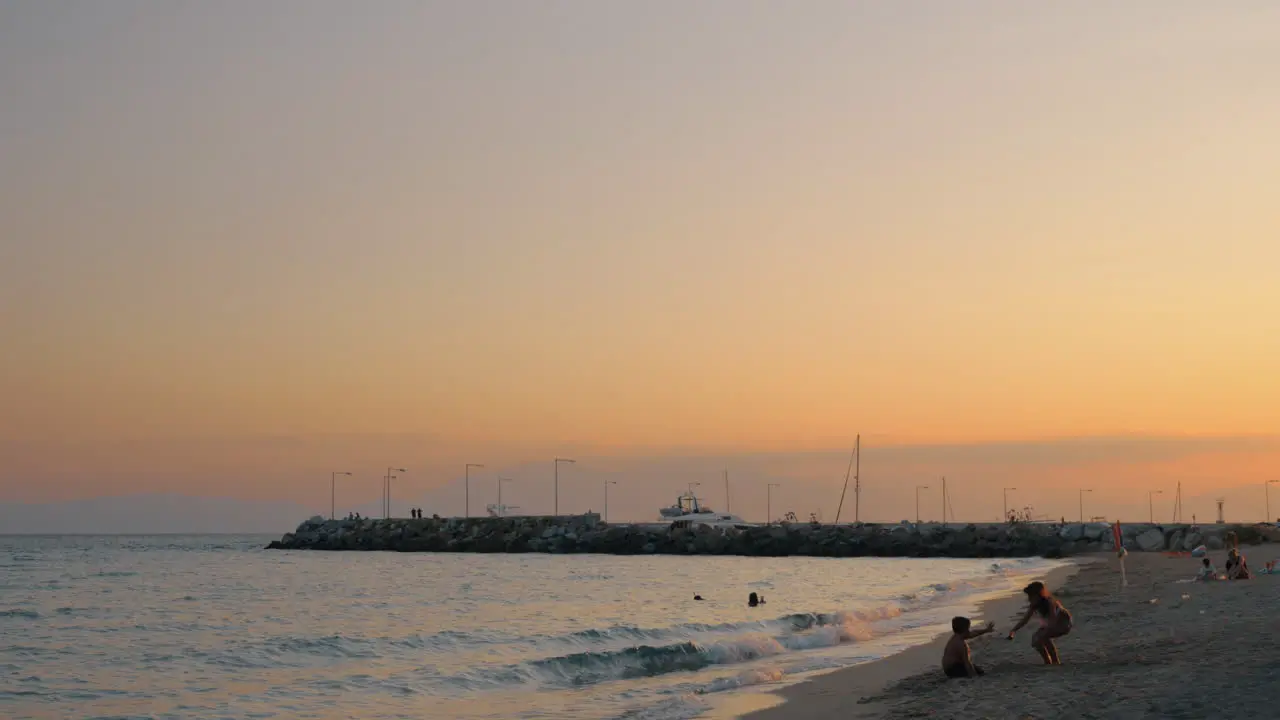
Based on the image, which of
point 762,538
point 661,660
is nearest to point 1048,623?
point 661,660

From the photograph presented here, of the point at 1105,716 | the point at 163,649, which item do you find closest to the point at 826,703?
the point at 1105,716

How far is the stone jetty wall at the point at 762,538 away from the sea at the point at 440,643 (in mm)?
36923

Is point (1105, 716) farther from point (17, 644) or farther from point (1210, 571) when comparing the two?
point (17, 644)

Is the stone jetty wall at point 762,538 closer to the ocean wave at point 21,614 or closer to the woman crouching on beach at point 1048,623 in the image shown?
the woman crouching on beach at point 1048,623

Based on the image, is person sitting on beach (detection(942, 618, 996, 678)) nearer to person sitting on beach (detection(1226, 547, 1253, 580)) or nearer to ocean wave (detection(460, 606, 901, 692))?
ocean wave (detection(460, 606, 901, 692))

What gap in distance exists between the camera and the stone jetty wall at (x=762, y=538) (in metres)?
83.6

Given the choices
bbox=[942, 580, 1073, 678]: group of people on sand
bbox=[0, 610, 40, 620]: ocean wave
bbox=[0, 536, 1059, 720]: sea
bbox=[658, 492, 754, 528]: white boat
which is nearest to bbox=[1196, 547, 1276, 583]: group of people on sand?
bbox=[0, 536, 1059, 720]: sea

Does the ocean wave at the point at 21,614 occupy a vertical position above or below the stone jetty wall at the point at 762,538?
above

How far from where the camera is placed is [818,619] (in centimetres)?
3147

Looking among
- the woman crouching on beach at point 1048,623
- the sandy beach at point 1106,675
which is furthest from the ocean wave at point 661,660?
the woman crouching on beach at point 1048,623

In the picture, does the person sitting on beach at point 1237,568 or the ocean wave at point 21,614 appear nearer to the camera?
the person sitting on beach at point 1237,568

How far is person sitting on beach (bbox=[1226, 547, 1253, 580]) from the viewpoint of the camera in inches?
1188

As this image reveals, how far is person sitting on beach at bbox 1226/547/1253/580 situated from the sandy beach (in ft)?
14.0

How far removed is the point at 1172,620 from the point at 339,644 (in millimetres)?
17304
